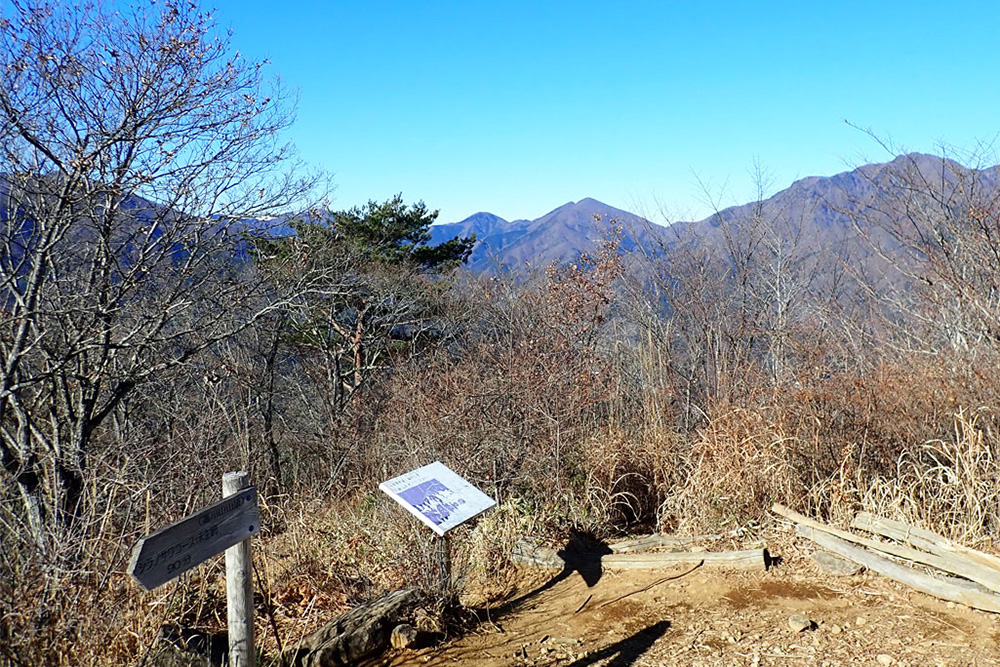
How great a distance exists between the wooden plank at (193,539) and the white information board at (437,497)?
110 centimetres

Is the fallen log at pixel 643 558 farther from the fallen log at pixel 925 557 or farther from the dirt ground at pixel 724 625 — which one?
the fallen log at pixel 925 557

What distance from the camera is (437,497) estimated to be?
14.3ft

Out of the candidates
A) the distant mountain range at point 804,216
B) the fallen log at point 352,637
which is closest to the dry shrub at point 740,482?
the fallen log at point 352,637

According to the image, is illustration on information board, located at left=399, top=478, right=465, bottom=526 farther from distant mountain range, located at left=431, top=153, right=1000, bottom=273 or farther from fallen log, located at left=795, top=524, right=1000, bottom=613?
distant mountain range, located at left=431, top=153, right=1000, bottom=273

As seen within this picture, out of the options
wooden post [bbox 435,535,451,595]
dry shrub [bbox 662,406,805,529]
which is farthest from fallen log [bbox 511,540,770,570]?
wooden post [bbox 435,535,451,595]

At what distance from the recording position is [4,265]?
677 centimetres

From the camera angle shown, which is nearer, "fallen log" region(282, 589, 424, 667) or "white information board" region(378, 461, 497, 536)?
"fallen log" region(282, 589, 424, 667)

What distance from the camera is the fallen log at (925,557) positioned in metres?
4.12

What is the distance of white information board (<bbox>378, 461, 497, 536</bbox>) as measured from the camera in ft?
13.6

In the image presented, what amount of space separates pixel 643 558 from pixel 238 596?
10.1 ft

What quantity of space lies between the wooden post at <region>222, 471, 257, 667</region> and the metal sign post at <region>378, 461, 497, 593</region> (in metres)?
1.06

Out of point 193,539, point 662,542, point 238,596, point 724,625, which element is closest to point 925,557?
point 724,625

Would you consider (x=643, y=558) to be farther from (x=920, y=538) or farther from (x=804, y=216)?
(x=804, y=216)

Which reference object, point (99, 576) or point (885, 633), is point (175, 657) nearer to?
point (99, 576)
